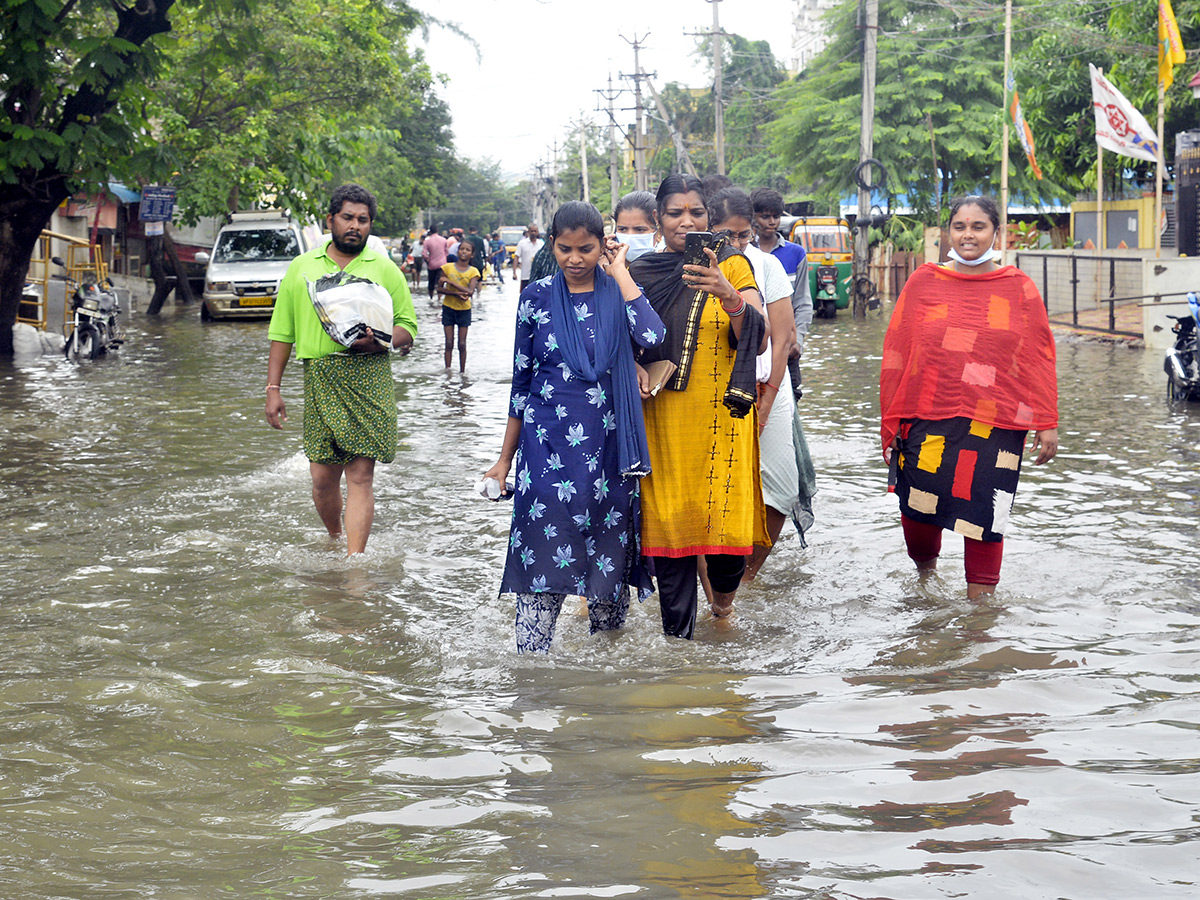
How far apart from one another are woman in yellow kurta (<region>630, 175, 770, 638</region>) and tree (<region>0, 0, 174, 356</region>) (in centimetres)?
1117

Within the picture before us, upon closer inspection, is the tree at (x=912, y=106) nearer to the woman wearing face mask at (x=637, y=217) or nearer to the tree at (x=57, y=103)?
the tree at (x=57, y=103)

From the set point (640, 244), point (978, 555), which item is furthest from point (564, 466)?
point (978, 555)

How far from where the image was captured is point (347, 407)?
6.58 meters

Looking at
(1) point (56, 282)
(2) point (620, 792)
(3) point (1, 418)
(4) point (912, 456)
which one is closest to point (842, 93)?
(1) point (56, 282)

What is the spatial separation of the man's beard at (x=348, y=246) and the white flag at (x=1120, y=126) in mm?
16994

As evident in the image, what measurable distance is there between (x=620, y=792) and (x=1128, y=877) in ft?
4.34

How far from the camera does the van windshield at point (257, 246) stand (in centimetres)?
2803

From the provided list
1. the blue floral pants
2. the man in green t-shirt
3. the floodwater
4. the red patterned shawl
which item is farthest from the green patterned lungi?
the red patterned shawl

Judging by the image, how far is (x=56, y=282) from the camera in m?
21.7

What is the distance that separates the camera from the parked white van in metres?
26.8

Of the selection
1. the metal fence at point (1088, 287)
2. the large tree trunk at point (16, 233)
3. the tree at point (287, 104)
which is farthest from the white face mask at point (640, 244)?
the tree at point (287, 104)

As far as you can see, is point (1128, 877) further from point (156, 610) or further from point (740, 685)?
point (156, 610)

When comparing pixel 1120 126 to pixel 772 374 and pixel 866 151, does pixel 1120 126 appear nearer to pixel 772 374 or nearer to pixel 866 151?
pixel 866 151

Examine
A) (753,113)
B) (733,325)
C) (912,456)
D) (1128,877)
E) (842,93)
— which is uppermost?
(753,113)
